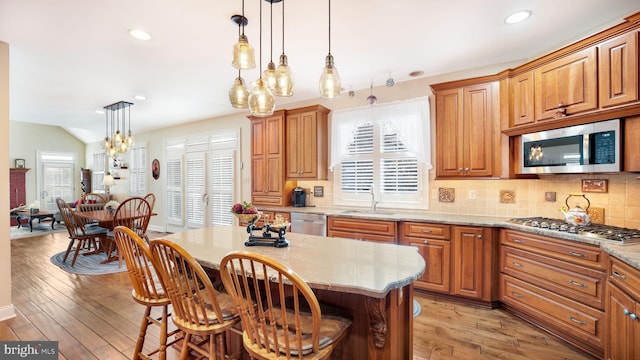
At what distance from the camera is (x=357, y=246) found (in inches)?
79.3

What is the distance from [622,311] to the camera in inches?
68.9

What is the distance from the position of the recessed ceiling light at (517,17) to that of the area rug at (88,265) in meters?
5.36

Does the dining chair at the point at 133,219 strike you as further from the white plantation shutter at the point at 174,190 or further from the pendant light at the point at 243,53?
the pendant light at the point at 243,53

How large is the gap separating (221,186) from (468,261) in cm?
462

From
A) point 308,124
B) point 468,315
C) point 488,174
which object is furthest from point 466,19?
point 468,315

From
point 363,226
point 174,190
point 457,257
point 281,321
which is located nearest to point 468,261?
point 457,257

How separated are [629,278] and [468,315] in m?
1.35

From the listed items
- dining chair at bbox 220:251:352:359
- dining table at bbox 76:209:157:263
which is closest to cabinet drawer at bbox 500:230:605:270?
dining chair at bbox 220:251:352:359

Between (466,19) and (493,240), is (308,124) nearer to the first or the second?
(466,19)

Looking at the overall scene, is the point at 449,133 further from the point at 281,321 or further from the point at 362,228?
the point at 281,321

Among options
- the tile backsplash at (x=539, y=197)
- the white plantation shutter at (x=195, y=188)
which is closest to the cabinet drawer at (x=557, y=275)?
the tile backsplash at (x=539, y=197)

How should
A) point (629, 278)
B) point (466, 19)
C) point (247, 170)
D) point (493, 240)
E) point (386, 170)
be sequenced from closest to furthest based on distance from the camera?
point (629, 278) → point (466, 19) → point (493, 240) → point (386, 170) → point (247, 170)

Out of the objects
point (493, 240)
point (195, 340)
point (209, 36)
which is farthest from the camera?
point (493, 240)

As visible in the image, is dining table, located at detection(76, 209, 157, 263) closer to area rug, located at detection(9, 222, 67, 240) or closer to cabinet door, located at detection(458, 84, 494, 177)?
area rug, located at detection(9, 222, 67, 240)
